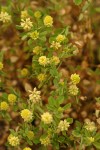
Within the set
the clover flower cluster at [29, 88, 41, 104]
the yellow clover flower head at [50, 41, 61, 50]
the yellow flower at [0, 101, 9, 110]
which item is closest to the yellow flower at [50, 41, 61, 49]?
the yellow clover flower head at [50, 41, 61, 50]

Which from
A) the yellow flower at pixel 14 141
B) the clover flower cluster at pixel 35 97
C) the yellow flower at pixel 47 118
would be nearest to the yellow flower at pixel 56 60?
the clover flower cluster at pixel 35 97

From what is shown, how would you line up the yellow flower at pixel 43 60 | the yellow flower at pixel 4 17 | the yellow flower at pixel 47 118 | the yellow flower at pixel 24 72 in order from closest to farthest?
the yellow flower at pixel 47 118 < the yellow flower at pixel 43 60 < the yellow flower at pixel 4 17 < the yellow flower at pixel 24 72

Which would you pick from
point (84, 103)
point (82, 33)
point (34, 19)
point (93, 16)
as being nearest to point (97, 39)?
point (93, 16)

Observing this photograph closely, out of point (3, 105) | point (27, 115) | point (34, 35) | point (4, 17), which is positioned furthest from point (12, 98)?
point (4, 17)

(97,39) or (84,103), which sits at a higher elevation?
(97,39)

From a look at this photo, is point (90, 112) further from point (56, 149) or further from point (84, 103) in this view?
point (56, 149)

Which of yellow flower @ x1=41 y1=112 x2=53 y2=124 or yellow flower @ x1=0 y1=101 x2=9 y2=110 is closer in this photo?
yellow flower @ x1=41 y1=112 x2=53 y2=124

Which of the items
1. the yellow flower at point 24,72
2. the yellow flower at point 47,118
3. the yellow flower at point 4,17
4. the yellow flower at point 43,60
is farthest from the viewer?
the yellow flower at point 24,72

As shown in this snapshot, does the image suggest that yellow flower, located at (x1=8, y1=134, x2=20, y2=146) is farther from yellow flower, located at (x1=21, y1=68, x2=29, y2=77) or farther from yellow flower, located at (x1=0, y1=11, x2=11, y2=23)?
yellow flower, located at (x1=0, y1=11, x2=11, y2=23)

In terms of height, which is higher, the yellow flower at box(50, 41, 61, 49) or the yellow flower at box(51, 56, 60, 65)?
the yellow flower at box(50, 41, 61, 49)

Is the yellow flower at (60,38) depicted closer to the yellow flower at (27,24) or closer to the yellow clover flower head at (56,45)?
the yellow clover flower head at (56,45)

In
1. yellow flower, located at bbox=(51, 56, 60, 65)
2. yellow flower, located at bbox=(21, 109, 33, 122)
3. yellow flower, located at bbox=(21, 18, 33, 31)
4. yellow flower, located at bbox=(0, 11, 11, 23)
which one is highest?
yellow flower, located at bbox=(0, 11, 11, 23)
